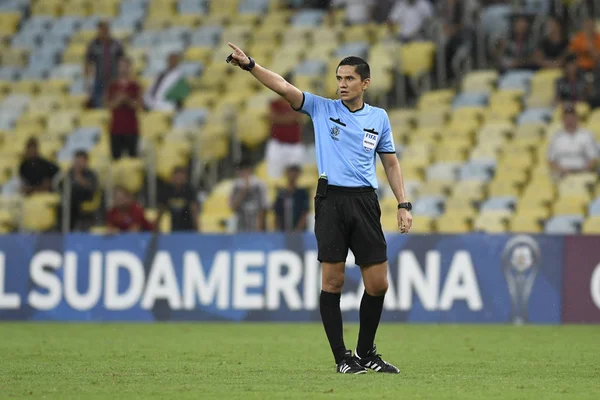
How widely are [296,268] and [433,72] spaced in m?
5.93

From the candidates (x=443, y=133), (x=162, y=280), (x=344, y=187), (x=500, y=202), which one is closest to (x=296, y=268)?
(x=162, y=280)

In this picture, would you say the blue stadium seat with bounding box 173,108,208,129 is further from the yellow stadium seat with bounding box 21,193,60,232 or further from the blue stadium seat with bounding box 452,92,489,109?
the blue stadium seat with bounding box 452,92,489,109

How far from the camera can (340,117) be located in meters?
9.30

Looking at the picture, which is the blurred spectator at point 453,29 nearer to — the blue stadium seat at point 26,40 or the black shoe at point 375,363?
the blue stadium seat at point 26,40

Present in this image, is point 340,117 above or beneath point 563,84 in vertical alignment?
beneath

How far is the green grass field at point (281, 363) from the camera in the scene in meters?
8.02

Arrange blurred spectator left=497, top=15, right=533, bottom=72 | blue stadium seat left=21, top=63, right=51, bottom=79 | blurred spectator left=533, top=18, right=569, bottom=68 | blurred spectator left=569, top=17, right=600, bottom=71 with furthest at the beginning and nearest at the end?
1. blue stadium seat left=21, top=63, right=51, bottom=79
2. blurred spectator left=497, top=15, right=533, bottom=72
3. blurred spectator left=533, top=18, right=569, bottom=68
4. blurred spectator left=569, top=17, right=600, bottom=71

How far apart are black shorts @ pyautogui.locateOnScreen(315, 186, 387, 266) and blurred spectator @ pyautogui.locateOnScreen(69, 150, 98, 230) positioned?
9871mm

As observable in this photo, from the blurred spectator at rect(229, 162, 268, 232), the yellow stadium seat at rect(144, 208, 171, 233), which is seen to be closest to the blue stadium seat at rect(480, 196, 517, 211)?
the blurred spectator at rect(229, 162, 268, 232)

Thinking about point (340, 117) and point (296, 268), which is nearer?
point (340, 117)

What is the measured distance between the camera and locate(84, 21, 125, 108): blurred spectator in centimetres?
2119

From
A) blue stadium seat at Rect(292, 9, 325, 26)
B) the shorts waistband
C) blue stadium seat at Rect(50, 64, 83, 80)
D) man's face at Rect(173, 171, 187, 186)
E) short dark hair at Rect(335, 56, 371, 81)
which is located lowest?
the shorts waistband

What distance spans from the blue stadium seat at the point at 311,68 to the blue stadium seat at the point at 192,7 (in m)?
3.81

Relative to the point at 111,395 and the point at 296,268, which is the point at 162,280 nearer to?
the point at 296,268
